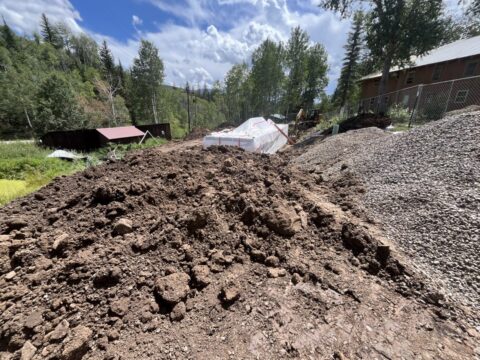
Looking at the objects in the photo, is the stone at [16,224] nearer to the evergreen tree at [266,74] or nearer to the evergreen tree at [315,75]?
the evergreen tree at [266,74]

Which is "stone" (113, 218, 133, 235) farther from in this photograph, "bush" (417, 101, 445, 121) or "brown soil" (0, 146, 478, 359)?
"bush" (417, 101, 445, 121)

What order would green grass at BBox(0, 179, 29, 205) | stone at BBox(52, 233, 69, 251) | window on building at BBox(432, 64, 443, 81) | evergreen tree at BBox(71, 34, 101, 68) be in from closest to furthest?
stone at BBox(52, 233, 69, 251)
green grass at BBox(0, 179, 29, 205)
window on building at BBox(432, 64, 443, 81)
evergreen tree at BBox(71, 34, 101, 68)

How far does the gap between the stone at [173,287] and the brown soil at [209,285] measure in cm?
1

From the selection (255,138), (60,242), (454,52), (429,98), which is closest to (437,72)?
(454,52)

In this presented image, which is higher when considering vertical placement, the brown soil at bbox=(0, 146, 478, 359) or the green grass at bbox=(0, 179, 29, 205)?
the brown soil at bbox=(0, 146, 478, 359)

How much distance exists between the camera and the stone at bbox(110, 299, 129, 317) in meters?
1.74

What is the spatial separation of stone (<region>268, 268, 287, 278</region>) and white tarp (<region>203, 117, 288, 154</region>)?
6415mm

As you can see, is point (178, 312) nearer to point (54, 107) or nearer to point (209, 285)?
point (209, 285)

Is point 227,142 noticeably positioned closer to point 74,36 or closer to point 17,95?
point 17,95

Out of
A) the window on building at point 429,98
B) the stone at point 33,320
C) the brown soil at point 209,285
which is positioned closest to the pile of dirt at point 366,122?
the window on building at point 429,98

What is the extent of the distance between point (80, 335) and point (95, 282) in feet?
1.51

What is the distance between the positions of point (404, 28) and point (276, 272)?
605 inches

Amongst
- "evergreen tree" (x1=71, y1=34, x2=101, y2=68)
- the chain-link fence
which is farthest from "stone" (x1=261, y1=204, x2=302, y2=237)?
"evergreen tree" (x1=71, y1=34, x2=101, y2=68)

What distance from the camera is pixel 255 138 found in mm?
8336
